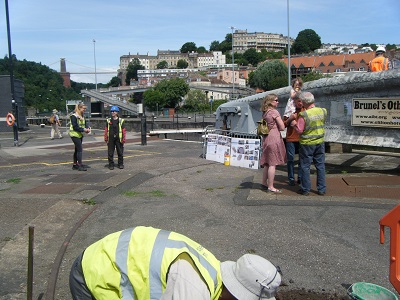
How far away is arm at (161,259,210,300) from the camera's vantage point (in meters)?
2.23

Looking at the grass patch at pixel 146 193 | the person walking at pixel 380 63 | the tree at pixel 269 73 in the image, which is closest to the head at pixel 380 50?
the person walking at pixel 380 63

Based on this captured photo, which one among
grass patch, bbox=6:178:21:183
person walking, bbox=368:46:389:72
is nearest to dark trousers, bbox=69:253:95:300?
grass patch, bbox=6:178:21:183

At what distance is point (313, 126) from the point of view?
681cm

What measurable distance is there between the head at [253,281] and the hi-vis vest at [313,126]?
474cm

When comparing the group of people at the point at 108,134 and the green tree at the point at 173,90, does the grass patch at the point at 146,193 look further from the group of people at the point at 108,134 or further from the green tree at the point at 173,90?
the green tree at the point at 173,90

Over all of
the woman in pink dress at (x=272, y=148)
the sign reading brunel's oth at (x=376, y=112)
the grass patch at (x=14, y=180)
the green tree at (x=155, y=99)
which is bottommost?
the grass patch at (x=14, y=180)

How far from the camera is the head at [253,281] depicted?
231cm

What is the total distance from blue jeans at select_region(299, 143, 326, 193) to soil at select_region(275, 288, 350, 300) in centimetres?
329

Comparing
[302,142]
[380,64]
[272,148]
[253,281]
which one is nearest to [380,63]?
[380,64]

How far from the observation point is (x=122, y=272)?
2.46 meters

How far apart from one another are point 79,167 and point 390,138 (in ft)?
23.6

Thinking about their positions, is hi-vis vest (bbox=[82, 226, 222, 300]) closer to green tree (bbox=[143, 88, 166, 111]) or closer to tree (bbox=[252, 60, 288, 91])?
tree (bbox=[252, 60, 288, 91])

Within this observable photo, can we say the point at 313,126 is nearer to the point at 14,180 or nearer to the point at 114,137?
the point at 114,137

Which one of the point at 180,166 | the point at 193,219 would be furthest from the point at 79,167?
the point at 193,219
